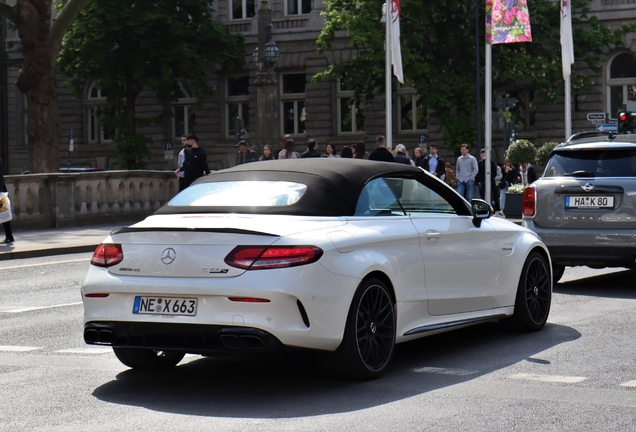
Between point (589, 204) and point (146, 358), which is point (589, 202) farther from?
point (146, 358)

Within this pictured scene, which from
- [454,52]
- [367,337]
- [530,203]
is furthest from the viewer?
[454,52]

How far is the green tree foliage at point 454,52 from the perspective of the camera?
4000 centimetres

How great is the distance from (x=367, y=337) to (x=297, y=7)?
142 feet

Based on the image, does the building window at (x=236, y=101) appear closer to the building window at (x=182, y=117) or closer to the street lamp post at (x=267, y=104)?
Answer: the building window at (x=182, y=117)

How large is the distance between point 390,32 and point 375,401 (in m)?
25.2

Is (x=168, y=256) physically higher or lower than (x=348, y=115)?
lower

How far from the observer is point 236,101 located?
169ft

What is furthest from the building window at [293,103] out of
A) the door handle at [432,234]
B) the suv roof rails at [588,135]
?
the door handle at [432,234]

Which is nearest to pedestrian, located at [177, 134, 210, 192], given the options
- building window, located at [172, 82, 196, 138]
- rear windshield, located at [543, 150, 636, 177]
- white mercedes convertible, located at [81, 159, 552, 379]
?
rear windshield, located at [543, 150, 636, 177]

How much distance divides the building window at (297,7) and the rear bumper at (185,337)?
43.3 metres

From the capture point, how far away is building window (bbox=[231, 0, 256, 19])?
50.8 m

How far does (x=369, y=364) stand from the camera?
7.27 metres

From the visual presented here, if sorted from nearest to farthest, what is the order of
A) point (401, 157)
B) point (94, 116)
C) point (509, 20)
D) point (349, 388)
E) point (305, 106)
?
1. point (349, 388)
2. point (401, 157)
3. point (509, 20)
4. point (305, 106)
5. point (94, 116)

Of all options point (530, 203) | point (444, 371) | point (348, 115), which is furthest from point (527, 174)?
point (444, 371)
